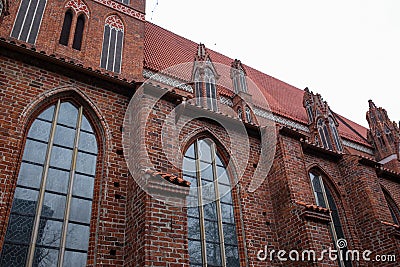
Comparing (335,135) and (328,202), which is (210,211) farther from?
(335,135)

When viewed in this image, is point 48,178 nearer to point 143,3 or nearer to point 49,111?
point 49,111

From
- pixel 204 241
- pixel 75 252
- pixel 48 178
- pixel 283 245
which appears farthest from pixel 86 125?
pixel 283 245

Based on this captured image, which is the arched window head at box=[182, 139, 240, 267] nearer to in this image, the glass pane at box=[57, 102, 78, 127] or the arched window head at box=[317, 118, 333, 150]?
the glass pane at box=[57, 102, 78, 127]

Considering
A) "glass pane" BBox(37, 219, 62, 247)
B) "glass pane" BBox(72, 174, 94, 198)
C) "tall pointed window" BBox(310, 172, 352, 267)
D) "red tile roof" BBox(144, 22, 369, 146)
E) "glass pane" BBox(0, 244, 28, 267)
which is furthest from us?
"red tile roof" BBox(144, 22, 369, 146)

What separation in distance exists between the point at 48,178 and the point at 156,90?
2.80 metres

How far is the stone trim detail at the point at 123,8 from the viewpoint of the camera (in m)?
13.0


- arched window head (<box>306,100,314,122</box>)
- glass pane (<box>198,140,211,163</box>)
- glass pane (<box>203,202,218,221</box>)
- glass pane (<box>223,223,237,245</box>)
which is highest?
arched window head (<box>306,100,314,122</box>)

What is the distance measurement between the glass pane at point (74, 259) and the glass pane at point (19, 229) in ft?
2.14

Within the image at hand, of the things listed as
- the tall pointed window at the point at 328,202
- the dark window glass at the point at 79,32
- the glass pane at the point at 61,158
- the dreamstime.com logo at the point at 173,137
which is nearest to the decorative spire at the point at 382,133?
the tall pointed window at the point at 328,202

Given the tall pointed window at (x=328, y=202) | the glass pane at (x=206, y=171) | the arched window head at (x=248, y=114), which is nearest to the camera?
the glass pane at (x=206, y=171)

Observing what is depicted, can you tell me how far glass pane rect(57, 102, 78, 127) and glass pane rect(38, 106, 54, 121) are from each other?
0.49ft

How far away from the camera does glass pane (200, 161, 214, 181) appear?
26.6 feet

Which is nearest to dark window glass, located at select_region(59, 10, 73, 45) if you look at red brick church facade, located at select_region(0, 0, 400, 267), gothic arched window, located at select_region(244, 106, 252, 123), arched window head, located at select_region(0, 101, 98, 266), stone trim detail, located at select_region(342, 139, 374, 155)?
red brick church facade, located at select_region(0, 0, 400, 267)

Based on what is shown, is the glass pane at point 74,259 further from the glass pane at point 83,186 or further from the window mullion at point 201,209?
the window mullion at point 201,209
